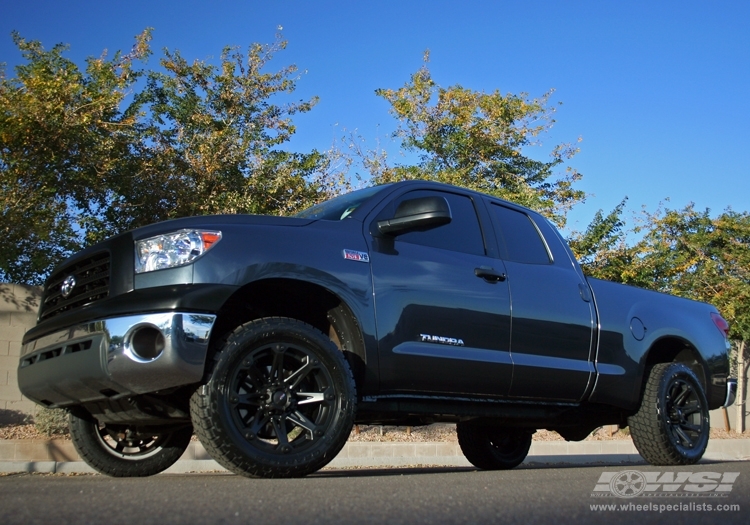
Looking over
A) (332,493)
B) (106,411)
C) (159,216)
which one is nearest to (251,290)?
(106,411)

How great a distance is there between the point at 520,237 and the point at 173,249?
280 centimetres

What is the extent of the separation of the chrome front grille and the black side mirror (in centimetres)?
162

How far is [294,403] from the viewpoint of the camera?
4.41m

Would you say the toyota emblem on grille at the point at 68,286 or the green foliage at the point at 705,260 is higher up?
the green foliage at the point at 705,260

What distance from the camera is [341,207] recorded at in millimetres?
5535

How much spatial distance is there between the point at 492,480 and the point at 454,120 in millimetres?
16123

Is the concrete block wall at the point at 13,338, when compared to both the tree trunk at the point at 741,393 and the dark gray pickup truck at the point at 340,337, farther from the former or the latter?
the tree trunk at the point at 741,393

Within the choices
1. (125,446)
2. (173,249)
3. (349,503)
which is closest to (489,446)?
(125,446)

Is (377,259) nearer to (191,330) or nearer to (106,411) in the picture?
(191,330)

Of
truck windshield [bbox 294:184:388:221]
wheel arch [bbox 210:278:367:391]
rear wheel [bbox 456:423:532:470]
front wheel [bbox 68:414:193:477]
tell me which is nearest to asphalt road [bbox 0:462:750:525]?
wheel arch [bbox 210:278:367:391]

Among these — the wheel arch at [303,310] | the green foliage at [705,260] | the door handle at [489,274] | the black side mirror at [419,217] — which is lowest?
the wheel arch at [303,310]

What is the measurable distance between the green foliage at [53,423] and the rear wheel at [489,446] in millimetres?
5014

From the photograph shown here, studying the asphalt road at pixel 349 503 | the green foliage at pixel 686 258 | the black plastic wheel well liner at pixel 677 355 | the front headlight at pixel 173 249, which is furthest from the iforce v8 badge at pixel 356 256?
the green foliage at pixel 686 258

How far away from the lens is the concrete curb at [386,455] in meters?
8.24
